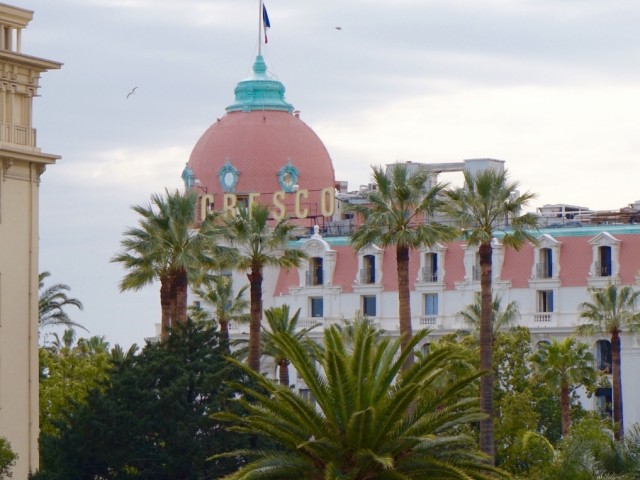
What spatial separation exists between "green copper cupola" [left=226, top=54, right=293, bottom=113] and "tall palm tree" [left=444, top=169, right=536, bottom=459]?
184 feet

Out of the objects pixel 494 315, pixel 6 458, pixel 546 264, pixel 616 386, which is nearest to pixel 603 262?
pixel 546 264

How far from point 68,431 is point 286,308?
3270cm

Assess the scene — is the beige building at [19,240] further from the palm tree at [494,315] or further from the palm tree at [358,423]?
the palm tree at [494,315]

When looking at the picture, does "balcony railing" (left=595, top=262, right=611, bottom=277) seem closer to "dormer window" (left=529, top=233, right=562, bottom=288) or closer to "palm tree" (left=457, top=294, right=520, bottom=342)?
"dormer window" (left=529, top=233, right=562, bottom=288)

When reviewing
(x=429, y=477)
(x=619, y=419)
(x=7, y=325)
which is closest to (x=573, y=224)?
(x=619, y=419)

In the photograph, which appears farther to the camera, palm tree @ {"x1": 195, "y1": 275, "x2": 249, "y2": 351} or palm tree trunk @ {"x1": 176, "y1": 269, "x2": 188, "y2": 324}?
palm tree @ {"x1": 195, "y1": 275, "x2": 249, "y2": 351}

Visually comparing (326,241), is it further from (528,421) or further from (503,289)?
(528,421)

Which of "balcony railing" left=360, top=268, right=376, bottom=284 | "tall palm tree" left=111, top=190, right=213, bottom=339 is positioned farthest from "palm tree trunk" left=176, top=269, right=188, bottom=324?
"balcony railing" left=360, top=268, right=376, bottom=284

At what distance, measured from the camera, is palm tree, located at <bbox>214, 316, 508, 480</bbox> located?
5559 centimetres

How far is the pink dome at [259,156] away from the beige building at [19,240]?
59.1 meters

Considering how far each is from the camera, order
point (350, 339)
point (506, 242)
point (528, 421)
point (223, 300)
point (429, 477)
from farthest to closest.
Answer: point (223, 300)
point (350, 339)
point (528, 421)
point (506, 242)
point (429, 477)

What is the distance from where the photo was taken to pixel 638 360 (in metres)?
118

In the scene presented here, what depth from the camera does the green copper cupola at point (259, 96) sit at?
14088cm

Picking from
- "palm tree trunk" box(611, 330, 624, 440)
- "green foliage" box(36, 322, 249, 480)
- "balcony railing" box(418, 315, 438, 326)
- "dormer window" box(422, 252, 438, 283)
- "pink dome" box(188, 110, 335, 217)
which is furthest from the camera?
"pink dome" box(188, 110, 335, 217)
